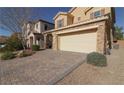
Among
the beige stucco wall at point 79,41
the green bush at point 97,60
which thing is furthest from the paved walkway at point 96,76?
the beige stucco wall at point 79,41

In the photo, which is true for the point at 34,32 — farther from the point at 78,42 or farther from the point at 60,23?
the point at 78,42

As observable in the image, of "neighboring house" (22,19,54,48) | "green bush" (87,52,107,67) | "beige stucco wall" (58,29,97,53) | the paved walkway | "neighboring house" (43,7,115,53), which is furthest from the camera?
"neighboring house" (22,19,54,48)

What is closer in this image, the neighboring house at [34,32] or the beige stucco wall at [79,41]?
the beige stucco wall at [79,41]

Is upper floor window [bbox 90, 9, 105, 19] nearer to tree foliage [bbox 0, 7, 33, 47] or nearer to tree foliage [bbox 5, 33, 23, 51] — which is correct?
tree foliage [bbox 0, 7, 33, 47]

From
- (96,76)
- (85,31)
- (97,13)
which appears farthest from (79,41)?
(96,76)

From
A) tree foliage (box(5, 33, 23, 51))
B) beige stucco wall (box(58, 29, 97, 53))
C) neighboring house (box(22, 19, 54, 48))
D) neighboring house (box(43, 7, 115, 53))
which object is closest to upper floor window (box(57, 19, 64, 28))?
neighboring house (box(43, 7, 115, 53))

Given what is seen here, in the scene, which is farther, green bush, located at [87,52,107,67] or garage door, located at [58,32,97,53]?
garage door, located at [58,32,97,53]

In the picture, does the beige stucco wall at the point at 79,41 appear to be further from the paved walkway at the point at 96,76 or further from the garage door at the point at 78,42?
the paved walkway at the point at 96,76

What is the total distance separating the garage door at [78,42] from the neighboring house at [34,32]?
387 cm

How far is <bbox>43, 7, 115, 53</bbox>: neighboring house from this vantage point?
9.69 meters

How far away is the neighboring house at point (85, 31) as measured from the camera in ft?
31.8
